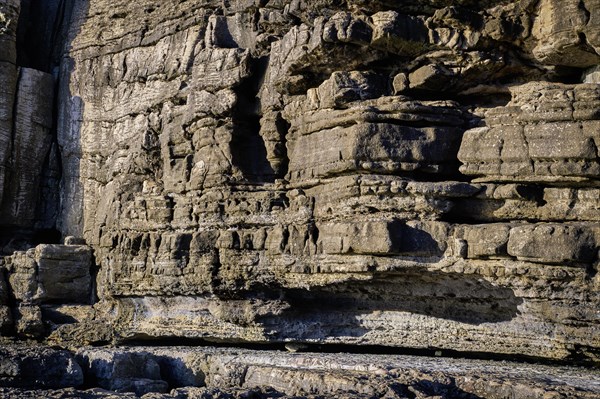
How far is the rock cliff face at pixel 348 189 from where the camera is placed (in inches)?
444

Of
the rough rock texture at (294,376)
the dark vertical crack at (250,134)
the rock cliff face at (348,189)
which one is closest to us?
the rough rock texture at (294,376)

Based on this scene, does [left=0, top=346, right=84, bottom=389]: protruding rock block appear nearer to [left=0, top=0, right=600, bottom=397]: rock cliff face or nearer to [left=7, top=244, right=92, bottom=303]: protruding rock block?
[left=0, top=0, right=600, bottom=397]: rock cliff face

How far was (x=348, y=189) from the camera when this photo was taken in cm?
1246

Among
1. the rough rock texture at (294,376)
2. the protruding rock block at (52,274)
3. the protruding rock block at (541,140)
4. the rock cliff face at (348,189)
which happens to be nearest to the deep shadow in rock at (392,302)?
the rock cliff face at (348,189)

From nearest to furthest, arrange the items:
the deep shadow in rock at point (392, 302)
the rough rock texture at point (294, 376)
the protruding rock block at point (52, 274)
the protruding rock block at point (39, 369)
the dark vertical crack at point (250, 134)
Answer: the rough rock texture at point (294, 376)
the protruding rock block at point (39, 369)
the deep shadow in rock at point (392, 302)
the dark vertical crack at point (250, 134)
the protruding rock block at point (52, 274)

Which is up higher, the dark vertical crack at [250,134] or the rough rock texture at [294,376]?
the dark vertical crack at [250,134]

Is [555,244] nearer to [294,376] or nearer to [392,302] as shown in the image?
[392,302]

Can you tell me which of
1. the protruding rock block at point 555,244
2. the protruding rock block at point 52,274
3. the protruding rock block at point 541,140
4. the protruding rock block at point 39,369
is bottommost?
the protruding rock block at point 39,369

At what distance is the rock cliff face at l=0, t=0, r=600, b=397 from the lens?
1127 cm

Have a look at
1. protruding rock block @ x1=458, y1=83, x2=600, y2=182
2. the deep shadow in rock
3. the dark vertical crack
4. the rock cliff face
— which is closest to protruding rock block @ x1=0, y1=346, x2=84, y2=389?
the rock cliff face

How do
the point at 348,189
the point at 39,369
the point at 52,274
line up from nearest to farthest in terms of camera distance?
the point at 39,369 → the point at 348,189 → the point at 52,274

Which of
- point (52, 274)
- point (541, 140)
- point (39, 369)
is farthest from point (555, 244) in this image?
point (52, 274)

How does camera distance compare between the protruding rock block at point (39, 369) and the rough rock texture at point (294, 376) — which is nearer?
the rough rock texture at point (294, 376)

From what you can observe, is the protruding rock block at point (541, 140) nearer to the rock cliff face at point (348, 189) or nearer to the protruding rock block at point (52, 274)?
the rock cliff face at point (348, 189)
